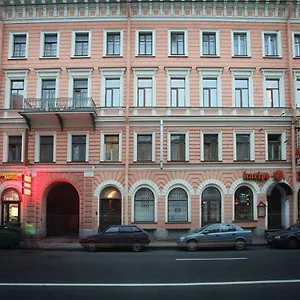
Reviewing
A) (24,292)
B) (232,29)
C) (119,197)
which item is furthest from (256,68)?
(24,292)

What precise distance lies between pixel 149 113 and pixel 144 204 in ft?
19.7

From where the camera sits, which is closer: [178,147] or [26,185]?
[26,185]

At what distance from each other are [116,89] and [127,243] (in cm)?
1067

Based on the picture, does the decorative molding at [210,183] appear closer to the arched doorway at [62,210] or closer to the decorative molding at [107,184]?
the decorative molding at [107,184]

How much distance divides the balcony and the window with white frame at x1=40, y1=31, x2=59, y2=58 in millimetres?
3441

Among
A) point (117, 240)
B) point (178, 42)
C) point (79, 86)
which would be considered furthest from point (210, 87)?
point (117, 240)

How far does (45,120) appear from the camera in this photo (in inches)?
899

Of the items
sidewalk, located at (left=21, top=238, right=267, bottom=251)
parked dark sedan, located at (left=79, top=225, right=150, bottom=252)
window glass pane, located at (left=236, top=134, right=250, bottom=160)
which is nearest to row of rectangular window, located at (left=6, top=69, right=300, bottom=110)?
window glass pane, located at (left=236, top=134, right=250, bottom=160)

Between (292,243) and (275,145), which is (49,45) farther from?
(292,243)

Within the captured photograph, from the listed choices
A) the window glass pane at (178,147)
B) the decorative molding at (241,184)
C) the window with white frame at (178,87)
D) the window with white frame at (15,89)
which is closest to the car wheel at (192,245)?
the decorative molding at (241,184)

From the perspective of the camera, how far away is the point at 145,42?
23.9m

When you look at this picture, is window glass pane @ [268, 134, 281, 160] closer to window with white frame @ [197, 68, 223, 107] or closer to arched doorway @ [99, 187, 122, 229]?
window with white frame @ [197, 68, 223, 107]

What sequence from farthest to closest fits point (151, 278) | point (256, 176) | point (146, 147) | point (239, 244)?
point (146, 147)
point (256, 176)
point (239, 244)
point (151, 278)

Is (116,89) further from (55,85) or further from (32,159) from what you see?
(32,159)
